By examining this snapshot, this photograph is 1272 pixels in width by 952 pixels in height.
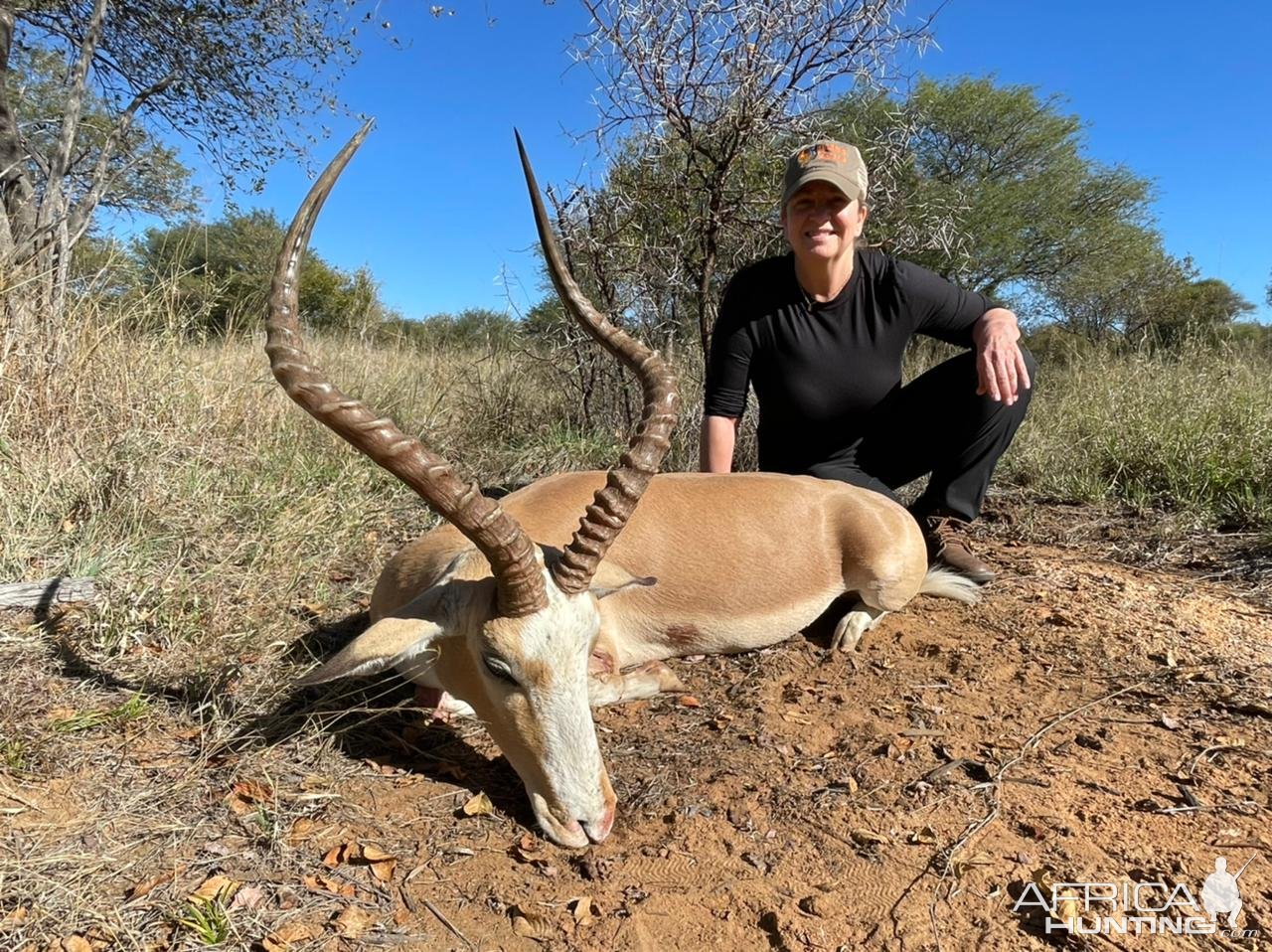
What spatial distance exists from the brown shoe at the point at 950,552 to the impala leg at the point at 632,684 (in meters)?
1.82

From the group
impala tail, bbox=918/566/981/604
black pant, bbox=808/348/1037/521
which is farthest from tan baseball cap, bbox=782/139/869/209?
impala tail, bbox=918/566/981/604

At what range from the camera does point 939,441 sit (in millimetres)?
4277

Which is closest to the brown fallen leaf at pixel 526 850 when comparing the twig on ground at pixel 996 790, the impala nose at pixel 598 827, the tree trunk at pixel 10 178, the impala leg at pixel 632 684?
the impala nose at pixel 598 827

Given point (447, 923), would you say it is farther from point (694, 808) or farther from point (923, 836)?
point (923, 836)

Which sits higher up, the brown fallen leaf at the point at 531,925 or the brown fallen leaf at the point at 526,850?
the brown fallen leaf at the point at 526,850

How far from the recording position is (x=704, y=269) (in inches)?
220

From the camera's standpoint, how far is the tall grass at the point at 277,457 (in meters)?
3.40

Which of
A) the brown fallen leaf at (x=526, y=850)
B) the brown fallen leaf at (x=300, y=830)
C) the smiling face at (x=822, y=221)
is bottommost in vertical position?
the brown fallen leaf at (x=526, y=850)

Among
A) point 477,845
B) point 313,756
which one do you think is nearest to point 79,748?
point 313,756

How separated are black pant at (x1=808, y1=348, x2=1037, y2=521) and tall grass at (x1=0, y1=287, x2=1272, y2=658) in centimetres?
172

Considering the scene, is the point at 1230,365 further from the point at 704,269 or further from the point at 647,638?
the point at 647,638

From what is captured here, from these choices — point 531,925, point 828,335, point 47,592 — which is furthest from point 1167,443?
point 47,592

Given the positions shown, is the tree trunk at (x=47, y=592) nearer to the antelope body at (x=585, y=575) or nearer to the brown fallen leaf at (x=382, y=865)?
the antelope body at (x=585, y=575)

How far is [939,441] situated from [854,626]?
1324 millimetres
